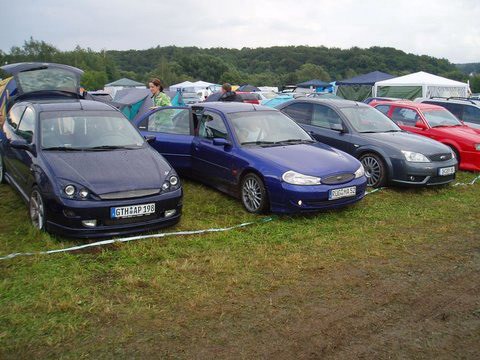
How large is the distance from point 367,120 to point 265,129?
2786 mm

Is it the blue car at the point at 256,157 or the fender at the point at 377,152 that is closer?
the blue car at the point at 256,157

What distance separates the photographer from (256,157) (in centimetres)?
634

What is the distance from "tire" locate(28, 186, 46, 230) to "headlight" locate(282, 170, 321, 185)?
2996 mm

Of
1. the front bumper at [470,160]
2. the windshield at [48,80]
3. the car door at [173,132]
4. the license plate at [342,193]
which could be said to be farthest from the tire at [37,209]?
the front bumper at [470,160]

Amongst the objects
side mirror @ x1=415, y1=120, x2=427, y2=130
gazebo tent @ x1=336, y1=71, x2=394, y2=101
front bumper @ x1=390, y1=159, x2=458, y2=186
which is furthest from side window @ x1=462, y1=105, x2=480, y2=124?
gazebo tent @ x1=336, y1=71, x2=394, y2=101

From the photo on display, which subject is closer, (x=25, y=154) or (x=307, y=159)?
(x=25, y=154)

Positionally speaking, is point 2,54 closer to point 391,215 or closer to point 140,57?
point 140,57

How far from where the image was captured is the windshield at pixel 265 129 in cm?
688

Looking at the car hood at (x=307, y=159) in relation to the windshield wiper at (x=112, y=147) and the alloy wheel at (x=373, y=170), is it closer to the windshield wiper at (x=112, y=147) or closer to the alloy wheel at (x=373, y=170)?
the alloy wheel at (x=373, y=170)

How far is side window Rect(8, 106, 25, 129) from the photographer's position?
666 centimetres

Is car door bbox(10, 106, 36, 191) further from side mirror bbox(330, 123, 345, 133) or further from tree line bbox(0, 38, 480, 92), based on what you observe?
tree line bbox(0, 38, 480, 92)

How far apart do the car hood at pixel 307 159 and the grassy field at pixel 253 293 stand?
0.71 meters

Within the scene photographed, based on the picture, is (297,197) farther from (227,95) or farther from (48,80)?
(48,80)

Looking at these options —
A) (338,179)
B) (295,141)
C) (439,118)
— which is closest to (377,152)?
(295,141)
